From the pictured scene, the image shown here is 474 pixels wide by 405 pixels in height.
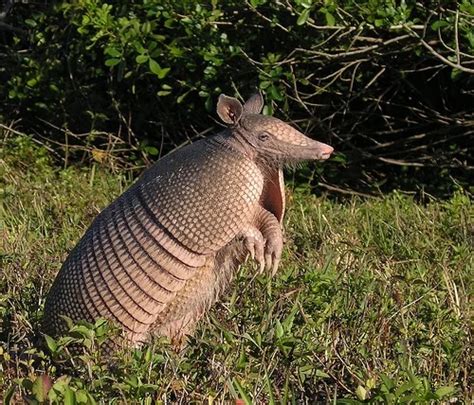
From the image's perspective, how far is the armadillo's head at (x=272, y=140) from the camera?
3066mm

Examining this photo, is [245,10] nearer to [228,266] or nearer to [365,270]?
[365,270]

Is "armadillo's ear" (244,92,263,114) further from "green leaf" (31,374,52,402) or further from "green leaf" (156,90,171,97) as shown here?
"green leaf" (156,90,171,97)

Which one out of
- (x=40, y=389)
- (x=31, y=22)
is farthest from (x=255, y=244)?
(x=31, y=22)

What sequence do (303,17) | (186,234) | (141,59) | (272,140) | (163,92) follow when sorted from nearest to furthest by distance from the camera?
(186,234)
(272,140)
(303,17)
(141,59)
(163,92)

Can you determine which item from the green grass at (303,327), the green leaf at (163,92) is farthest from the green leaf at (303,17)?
the green leaf at (163,92)

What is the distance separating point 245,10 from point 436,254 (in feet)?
6.85

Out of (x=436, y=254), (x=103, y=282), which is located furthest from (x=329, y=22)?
(x=103, y=282)

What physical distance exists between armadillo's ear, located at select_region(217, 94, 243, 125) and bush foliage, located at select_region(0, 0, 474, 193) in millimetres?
2000

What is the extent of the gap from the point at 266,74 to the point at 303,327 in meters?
2.73

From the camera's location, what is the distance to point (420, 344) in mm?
3115

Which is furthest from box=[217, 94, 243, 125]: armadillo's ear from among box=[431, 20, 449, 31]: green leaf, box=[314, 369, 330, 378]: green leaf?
box=[431, 20, 449, 31]: green leaf

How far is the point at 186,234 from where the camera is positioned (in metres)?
2.97

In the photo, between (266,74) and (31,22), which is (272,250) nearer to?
(266,74)

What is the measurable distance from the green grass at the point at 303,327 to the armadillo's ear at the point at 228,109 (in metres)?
0.59
